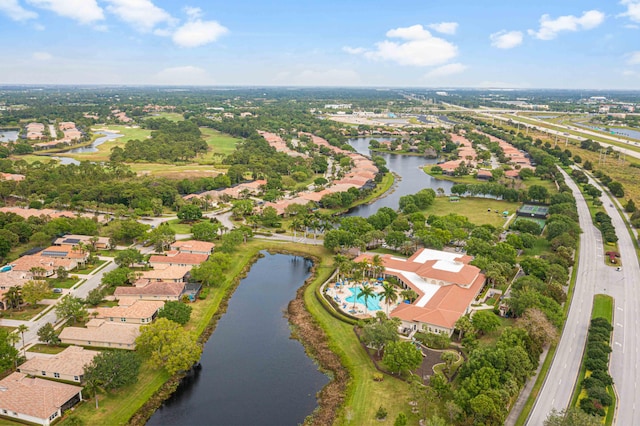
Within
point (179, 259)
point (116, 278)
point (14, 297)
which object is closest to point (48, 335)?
point (14, 297)

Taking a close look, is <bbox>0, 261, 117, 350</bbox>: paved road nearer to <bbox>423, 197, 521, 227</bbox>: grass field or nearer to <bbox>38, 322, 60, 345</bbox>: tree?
<bbox>38, 322, 60, 345</bbox>: tree

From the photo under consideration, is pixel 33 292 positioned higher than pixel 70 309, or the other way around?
pixel 33 292

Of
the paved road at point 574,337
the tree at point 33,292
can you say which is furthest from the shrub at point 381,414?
the tree at point 33,292

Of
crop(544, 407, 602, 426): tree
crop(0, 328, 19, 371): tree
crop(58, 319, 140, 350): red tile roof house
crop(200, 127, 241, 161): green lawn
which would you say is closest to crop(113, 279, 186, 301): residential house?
crop(58, 319, 140, 350): red tile roof house

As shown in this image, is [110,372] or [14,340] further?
[14,340]

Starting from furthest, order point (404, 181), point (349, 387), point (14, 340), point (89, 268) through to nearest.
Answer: point (404, 181), point (89, 268), point (14, 340), point (349, 387)

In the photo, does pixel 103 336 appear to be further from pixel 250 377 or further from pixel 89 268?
pixel 89 268
